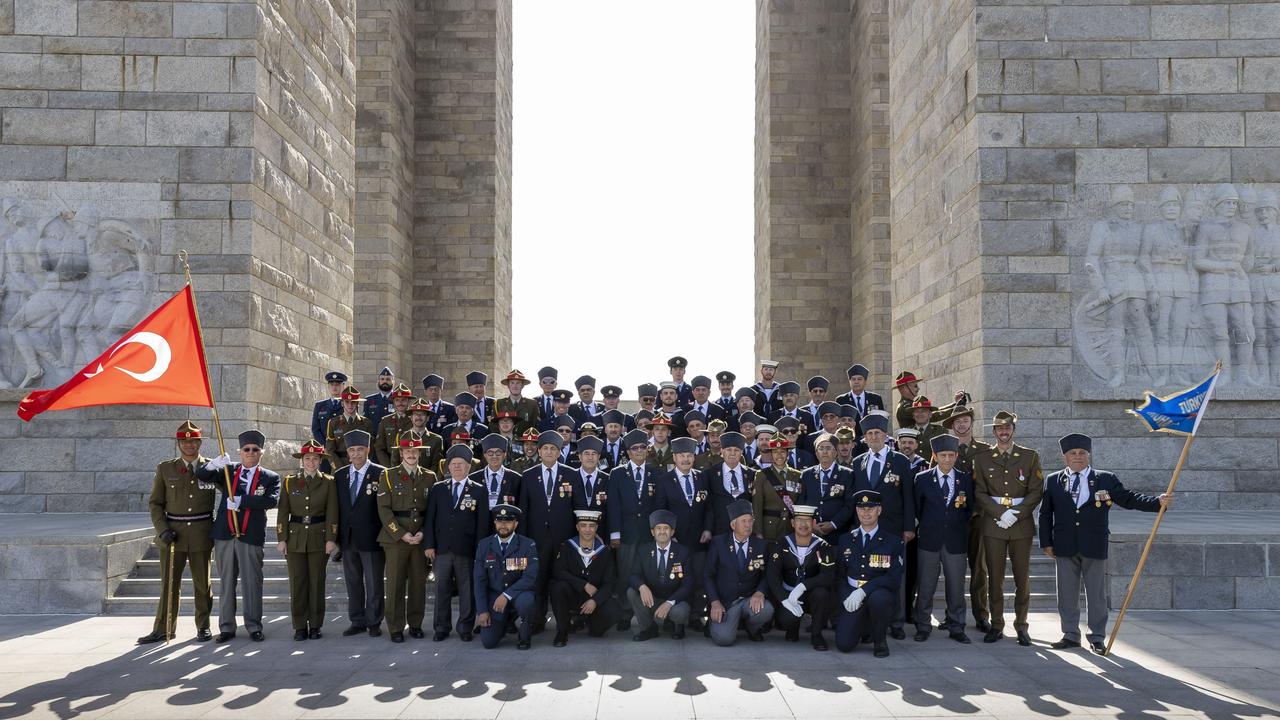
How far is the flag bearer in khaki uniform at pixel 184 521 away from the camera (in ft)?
23.8

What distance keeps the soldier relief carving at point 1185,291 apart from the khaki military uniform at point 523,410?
5458 mm

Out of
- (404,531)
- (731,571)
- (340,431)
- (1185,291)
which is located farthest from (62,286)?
(1185,291)

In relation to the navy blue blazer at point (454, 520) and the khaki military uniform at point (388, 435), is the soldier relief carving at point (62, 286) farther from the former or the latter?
the navy blue blazer at point (454, 520)

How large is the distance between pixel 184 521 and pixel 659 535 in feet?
11.1

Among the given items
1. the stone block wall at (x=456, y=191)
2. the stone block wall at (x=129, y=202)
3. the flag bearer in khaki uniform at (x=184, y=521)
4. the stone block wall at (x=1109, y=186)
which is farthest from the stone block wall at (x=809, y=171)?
the flag bearer in khaki uniform at (x=184, y=521)

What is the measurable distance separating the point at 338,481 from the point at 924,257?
25.1ft

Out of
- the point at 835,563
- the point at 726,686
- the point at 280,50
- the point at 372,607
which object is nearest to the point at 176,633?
the point at 372,607

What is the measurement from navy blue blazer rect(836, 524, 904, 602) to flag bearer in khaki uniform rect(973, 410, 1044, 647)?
2.49ft

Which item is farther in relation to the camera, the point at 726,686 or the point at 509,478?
the point at 509,478

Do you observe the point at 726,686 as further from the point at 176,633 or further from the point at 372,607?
the point at 176,633

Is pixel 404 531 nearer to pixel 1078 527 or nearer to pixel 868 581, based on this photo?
pixel 868 581

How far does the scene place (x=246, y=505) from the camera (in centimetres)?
738

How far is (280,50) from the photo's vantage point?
434 inches

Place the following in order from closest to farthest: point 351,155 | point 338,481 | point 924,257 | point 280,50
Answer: point 338,481 < point 280,50 < point 924,257 < point 351,155
